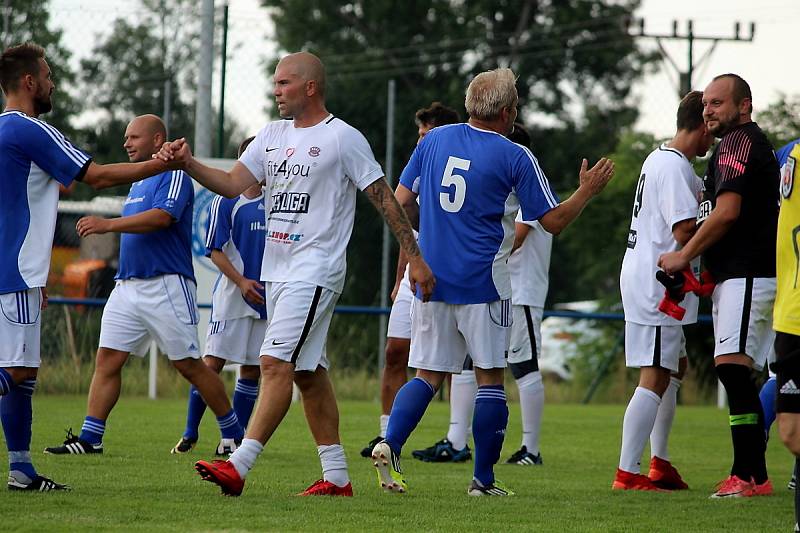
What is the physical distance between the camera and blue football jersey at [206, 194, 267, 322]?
9.43m

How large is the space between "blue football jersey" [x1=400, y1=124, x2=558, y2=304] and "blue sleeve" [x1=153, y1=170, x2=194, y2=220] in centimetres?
234

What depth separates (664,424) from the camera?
327 inches

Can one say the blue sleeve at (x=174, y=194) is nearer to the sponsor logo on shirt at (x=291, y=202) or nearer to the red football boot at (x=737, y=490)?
the sponsor logo on shirt at (x=291, y=202)

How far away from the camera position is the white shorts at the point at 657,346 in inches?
306

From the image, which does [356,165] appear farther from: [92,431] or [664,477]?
[92,431]

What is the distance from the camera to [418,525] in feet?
19.1

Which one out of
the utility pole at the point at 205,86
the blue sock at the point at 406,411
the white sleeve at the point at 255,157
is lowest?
the blue sock at the point at 406,411

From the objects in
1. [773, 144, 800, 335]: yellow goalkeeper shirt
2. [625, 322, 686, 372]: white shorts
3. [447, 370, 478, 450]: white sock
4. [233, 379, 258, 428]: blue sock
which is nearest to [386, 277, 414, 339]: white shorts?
[447, 370, 478, 450]: white sock

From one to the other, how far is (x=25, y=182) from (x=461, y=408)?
14.0 feet

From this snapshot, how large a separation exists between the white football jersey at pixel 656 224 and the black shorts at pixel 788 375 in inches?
97.9

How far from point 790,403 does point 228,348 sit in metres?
5.20

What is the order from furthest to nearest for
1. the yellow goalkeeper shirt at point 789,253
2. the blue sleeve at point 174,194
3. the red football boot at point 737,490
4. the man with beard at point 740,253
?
the blue sleeve at point 174,194 < the red football boot at point 737,490 < the man with beard at point 740,253 < the yellow goalkeeper shirt at point 789,253

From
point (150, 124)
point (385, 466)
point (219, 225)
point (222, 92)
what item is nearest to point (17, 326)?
point (385, 466)

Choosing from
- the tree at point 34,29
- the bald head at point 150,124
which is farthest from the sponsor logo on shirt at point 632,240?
the tree at point 34,29
